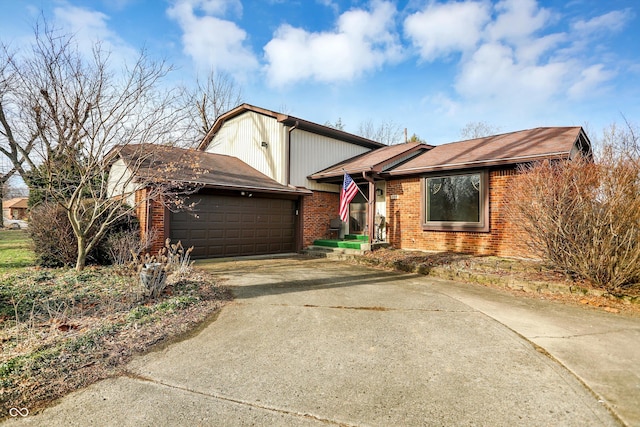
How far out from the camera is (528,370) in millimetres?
3000

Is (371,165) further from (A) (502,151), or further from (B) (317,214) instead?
(A) (502,151)

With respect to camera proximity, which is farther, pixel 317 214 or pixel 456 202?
pixel 317 214

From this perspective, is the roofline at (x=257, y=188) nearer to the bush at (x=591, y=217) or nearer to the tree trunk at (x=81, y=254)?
the tree trunk at (x=81, y=254)

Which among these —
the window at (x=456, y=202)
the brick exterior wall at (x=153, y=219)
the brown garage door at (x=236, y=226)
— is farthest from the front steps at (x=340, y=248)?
the brick exterior wall at (x=153, y=219)

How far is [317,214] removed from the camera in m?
12.7

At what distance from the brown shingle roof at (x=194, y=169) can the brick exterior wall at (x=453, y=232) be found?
349cm

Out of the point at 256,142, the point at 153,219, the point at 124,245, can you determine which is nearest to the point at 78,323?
the point at 124,245

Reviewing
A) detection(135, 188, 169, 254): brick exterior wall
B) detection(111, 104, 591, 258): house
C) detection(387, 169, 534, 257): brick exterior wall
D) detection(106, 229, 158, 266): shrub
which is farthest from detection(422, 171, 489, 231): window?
detection(106, 229, 158, 266): shrub

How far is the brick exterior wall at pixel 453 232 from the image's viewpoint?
8648mm

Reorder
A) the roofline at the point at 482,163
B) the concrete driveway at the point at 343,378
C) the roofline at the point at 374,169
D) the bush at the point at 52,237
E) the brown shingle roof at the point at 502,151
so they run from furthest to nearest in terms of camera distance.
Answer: the roofline at the point at 374,169, the brown shingle roof at the point at 502,151, the roofline at the point at 482,163, the bush at the point at 52,237, the concrete driveway at the point at 343,378

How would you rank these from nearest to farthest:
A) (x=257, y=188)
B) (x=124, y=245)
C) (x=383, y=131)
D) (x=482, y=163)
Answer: (x=124, y=245)
(x=482, y=163)
(x=257, y=188)
(x=383, y=131)

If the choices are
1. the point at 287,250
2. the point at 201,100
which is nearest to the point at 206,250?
the point at 287,250

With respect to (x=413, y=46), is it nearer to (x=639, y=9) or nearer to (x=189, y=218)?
(x=639, y=9)

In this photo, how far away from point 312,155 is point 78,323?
10136 millimetres
